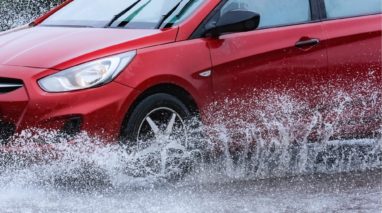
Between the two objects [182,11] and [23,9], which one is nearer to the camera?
[182,11]

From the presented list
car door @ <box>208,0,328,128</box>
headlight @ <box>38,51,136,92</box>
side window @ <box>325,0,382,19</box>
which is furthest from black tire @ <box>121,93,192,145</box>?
side window @ <box>325,0,382,19</box>

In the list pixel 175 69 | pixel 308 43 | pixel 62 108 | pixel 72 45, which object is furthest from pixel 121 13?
pixel 308 43

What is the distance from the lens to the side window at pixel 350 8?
22.3 feet

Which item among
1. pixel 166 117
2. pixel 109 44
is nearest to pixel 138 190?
pixel 166 117

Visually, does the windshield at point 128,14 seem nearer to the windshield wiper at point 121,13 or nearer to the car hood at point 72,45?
the windshield wiper at point 121,13

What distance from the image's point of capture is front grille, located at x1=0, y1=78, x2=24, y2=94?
5539 millimetres

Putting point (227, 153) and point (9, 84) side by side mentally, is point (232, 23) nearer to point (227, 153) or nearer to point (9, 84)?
point (227, 153)

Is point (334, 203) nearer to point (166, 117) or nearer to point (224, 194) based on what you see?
point (224, 194)

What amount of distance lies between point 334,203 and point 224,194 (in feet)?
2.37

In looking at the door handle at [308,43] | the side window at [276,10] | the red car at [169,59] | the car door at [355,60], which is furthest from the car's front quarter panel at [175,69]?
the car door at [355,60]

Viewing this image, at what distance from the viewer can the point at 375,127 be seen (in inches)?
266

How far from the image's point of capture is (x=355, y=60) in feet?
21.8

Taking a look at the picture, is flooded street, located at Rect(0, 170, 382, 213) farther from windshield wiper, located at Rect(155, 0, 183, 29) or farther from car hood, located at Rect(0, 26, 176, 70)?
windshield wiper, located at Rect(155, 0, 183, 29)

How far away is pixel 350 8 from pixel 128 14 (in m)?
1.76
